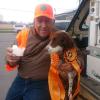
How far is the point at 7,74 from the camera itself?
845 cm

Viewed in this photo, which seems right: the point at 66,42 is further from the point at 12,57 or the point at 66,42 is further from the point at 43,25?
the point at 12,57

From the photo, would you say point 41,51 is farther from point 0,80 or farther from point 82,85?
point 0,80

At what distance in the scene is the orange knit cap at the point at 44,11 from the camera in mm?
3309

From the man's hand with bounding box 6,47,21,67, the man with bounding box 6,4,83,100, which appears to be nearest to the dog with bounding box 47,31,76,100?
the man with bounding box 6,4,83,100

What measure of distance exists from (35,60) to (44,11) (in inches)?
20.0

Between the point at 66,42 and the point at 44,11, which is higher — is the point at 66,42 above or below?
below

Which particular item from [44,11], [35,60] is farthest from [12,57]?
[44,11]

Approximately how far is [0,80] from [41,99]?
464 cm

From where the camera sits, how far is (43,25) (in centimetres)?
333

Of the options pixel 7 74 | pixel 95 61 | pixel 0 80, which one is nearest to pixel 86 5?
pixel 95 61

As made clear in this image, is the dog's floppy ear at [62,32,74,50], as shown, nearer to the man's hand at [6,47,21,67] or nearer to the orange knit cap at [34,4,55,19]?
the orange knit cap at [34,4,55,19]

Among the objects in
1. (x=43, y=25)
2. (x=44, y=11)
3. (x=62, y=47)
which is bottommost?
(x=62, y=47)

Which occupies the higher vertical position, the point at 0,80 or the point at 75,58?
the point at 75,58

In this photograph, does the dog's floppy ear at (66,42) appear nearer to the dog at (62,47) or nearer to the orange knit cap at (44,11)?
the dog at (62,47)
